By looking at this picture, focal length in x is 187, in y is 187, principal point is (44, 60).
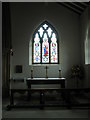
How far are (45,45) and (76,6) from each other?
2.23 m

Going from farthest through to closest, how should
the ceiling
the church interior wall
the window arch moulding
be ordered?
the window arch moulding → the ceiling → the church interior wall

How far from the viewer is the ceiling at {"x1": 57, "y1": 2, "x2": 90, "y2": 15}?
7488mm

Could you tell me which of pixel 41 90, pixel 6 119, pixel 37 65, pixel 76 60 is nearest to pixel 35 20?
pixel 37 65

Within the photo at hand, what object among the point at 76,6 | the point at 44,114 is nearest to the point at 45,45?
the point at 76,6

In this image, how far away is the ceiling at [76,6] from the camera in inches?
295

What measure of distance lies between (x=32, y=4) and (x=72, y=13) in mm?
1883

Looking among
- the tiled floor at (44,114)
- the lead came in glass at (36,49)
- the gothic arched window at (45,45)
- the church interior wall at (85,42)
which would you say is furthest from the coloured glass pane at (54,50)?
the tiled floor at (44,114)

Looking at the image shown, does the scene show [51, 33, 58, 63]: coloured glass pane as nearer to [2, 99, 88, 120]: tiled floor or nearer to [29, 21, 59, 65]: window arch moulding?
[29, 21, 59, 65]: window arch moulding

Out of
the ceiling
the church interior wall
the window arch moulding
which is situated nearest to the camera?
the church interior wall

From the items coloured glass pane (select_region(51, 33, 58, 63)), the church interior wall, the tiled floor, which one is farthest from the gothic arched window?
the tiled floor

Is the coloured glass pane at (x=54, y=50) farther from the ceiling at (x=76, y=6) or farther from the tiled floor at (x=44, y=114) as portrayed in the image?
the tiled floor at (x=44, y=114)

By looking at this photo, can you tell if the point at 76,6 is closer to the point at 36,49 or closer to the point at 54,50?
the point at 54,50

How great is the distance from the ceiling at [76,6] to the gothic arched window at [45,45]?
3.83ft

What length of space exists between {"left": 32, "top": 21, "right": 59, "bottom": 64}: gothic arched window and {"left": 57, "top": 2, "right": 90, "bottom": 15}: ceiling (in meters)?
1.17
